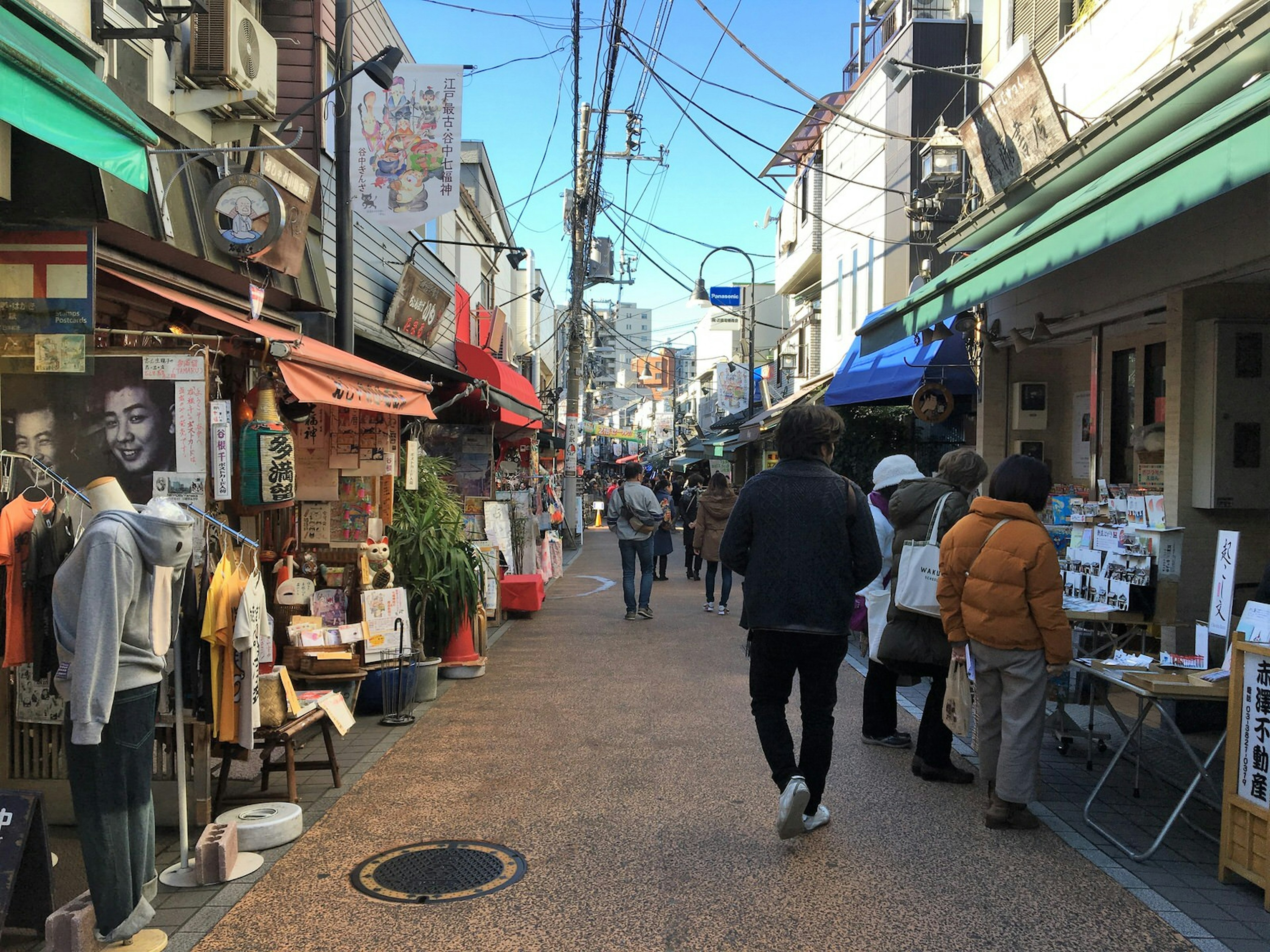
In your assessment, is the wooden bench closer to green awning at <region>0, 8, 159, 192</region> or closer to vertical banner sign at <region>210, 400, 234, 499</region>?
vertical banner sign at <region>210, 400, 234, 499</region>

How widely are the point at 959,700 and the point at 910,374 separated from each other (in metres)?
6.65

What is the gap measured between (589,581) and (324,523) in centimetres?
978

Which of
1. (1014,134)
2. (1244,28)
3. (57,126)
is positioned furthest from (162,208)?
(1014,134)

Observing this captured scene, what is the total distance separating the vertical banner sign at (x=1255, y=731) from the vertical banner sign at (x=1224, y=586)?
1.08 m

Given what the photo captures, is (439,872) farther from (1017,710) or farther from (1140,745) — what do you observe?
(1140,745)

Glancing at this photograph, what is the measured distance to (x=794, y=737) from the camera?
6.57 m

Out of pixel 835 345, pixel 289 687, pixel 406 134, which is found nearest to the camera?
pixel 289 687

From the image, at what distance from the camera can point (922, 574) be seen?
18.3 ft

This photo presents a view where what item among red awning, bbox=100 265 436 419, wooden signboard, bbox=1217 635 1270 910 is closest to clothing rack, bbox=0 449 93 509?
red awning, bbox=100 265 436 419

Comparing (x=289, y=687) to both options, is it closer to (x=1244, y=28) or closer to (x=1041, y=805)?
(x=1041, y=805)

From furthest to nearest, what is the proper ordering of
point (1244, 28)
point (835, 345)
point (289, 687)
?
1. point (835, 345)
2. point (1244, 28)
3. point (289, 687)

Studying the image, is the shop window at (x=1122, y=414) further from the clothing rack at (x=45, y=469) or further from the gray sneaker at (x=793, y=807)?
the clothing rack at (x=45, y=469)

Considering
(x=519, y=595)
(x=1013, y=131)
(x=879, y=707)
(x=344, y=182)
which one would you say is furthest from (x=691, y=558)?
(x=879, y=707)

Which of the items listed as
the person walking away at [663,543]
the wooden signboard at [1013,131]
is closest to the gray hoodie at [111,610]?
the wooden signboard at [1013,131]
